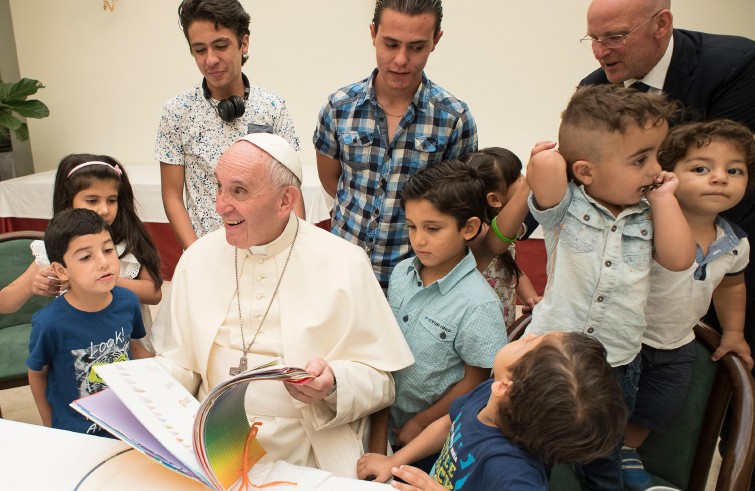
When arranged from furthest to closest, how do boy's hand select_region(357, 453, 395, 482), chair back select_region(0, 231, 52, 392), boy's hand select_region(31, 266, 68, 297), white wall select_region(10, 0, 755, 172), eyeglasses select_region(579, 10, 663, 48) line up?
white wall select_region(10, 0, 755, 172) < chair back select_region(0, 231, 52, 392) < eyeglasses select_region(579, 10, 663, 48) < boy's hand select_region(31, 266, 68, 297) < boy's hand select_region(357, 453, 395, 482)

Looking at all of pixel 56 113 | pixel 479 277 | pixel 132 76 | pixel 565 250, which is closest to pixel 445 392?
pixel 479 277

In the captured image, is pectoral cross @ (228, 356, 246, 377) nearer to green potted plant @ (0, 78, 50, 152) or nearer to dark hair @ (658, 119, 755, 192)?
dark hair @ (658, 119, 755, 192)

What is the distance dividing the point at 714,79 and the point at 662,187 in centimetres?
103

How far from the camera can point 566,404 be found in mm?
1396

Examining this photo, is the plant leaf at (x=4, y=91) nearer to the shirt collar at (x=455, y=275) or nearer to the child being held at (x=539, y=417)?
the shirt collar at (x=455, y=275)

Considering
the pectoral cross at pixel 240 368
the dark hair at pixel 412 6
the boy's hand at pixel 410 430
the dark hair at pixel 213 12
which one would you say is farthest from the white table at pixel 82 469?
the dark hair at pixel 213 12

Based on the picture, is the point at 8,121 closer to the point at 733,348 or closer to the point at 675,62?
the point at 675,62

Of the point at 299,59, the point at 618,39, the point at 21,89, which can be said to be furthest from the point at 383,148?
the point at 21,89

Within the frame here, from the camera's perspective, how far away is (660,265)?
186 cm

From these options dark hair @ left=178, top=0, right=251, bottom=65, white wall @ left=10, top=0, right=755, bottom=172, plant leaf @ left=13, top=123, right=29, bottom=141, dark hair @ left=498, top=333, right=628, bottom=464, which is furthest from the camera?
plant leaf @ left=13, top=123, right=29, bottom=141

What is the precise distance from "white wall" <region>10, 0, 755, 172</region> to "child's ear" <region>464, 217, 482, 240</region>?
162 inches

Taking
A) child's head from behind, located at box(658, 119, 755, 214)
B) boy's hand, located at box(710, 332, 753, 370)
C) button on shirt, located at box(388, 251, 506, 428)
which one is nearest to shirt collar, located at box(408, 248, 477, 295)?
button on shirt, located at box(388, 251, 506, 428)

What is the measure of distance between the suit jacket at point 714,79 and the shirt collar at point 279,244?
167 cm

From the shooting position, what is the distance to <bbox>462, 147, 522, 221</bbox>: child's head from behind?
243 cm
